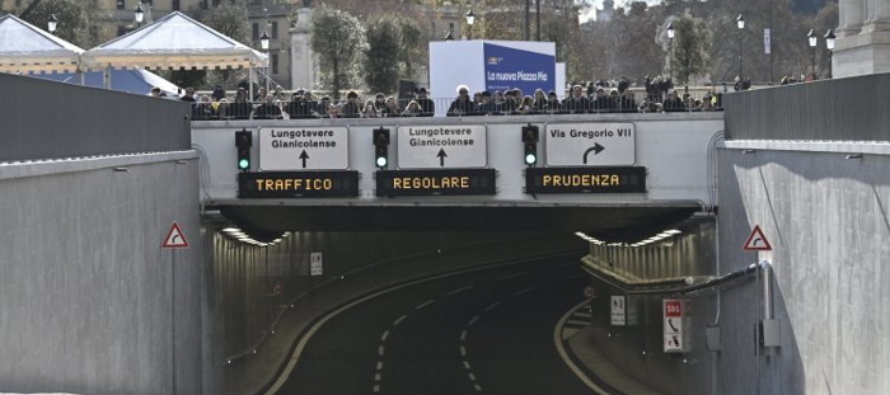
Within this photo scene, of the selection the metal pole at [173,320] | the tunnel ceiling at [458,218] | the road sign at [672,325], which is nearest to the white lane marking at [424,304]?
the tunnel ceiling at [458,218]

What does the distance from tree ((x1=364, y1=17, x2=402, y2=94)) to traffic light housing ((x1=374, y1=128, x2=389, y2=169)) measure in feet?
160

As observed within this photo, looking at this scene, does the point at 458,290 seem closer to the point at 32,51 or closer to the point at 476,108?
the point at 32,51

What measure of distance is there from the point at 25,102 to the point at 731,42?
11782cm

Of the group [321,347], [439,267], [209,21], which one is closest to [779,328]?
[321,347]

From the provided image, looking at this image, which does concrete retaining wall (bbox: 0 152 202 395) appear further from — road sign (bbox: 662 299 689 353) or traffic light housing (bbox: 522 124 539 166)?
road sign (bbox: 662 299 689 353)

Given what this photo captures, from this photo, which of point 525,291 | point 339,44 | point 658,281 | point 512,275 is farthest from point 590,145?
point 339,44

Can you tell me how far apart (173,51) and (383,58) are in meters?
44.2

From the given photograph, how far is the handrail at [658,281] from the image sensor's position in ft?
101

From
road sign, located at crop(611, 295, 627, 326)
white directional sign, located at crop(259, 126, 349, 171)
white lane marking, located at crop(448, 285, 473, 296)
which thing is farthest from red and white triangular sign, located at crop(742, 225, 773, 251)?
white lane marking, located at crop(448, 285, 473, 296)

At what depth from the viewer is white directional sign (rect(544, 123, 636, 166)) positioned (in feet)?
109

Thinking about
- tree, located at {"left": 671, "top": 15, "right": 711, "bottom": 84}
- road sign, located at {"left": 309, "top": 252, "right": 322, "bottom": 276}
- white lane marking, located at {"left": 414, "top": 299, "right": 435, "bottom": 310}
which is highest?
tree, located at {"left": 671, "top": 15, "right": 711, "bottom": 84}

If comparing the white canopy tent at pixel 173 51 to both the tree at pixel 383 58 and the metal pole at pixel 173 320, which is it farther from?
the tree at pixel 383 58

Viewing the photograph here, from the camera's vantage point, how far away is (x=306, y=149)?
33688 mm

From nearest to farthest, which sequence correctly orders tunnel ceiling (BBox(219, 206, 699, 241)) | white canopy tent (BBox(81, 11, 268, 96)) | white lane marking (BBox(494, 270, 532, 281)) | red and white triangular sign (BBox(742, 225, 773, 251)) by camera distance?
red and white triangular sign (BBox(742, 225, 773, 251)) → tunnel ceiling (BBox(219, 206, 699, 241)) → white canopy tent (BBox(81, 11, 268, 96)) → white lane marking (BBox(494, 270, 532, 281))
